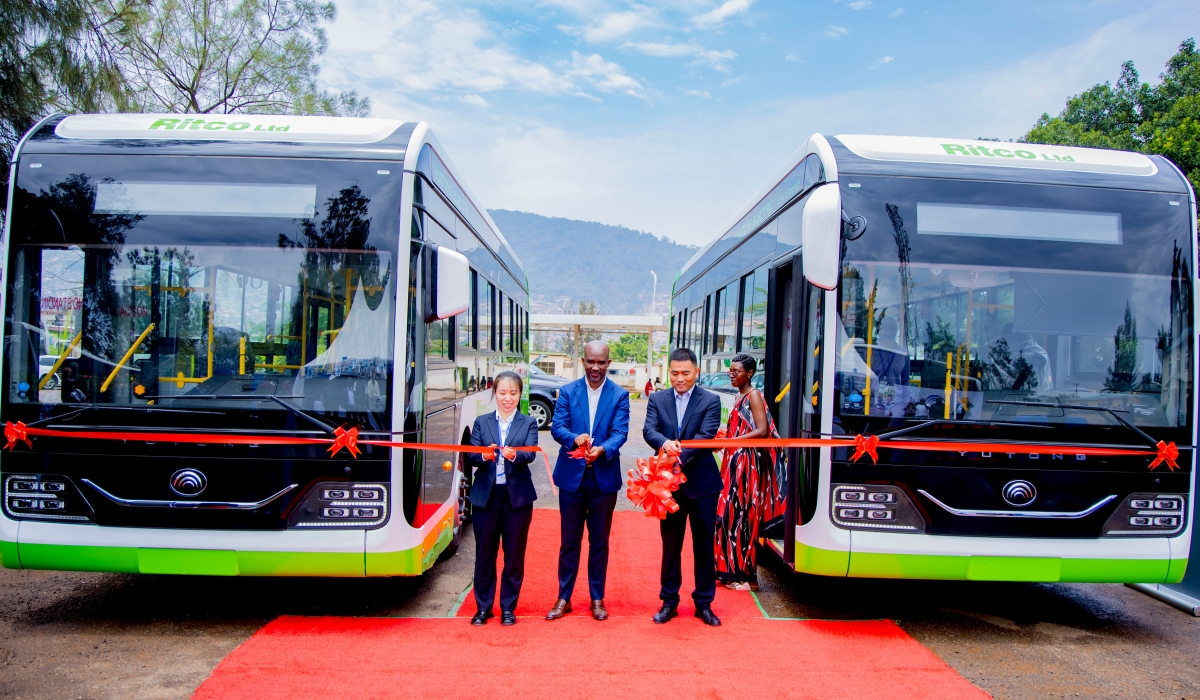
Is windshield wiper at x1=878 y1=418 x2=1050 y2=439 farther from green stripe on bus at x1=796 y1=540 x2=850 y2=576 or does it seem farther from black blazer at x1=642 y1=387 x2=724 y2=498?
black blazer at x1=642 y1=387 x2=724 y2=498

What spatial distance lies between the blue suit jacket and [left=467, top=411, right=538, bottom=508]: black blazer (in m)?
0.18

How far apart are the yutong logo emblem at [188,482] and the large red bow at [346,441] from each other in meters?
0.75

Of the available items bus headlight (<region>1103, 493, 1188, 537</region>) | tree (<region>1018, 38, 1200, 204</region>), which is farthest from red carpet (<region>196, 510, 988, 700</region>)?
tree (<region>1018, 38, 1200, 204</region>)

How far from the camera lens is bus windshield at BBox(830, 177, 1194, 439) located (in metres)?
4.66

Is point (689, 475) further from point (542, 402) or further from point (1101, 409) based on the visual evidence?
point (542, 402)

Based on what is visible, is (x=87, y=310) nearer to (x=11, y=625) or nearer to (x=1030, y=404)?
(x=11, y=625)

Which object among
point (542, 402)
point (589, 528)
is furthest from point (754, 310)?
point (542, 402)

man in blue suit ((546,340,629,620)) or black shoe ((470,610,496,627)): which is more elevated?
man in blue suit ((546,340,629,620))

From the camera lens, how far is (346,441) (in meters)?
4.42

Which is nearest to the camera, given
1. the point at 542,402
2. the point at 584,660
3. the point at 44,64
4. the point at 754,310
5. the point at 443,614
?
the point at 584,660

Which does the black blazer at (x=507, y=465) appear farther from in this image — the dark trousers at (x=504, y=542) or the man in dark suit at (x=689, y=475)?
the man in dark suit at (x=689, y=475)

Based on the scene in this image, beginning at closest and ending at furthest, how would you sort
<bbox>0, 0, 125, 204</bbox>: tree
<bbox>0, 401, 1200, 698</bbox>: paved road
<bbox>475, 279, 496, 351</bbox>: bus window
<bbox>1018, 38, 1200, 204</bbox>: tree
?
<bbox>0, 401, 1200, 698</bbox>: paved road, <bbox>475, 279, 496, 351</bbox>: bus window, <bbox>0, 0, 125, 204</bbox>: tree, <bbox>1018, 38, 1200, 204</bbox>: tree

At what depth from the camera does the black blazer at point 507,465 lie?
474 cm

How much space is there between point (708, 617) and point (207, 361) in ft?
10.9
